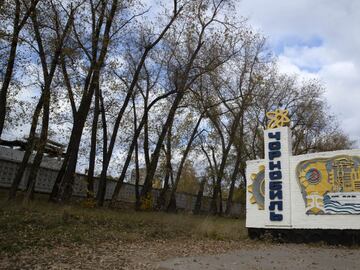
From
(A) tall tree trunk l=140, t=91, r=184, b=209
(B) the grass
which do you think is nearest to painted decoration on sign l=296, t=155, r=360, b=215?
(B) the grass

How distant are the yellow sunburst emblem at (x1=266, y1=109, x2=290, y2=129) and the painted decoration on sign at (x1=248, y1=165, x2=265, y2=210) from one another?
73.4 inches

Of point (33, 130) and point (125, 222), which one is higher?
point (33, 130)

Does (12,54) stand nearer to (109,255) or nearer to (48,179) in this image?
(109,255)

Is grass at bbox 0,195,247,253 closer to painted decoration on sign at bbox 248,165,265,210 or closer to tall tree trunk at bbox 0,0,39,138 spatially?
painted decoration on sign at bbox 248,165,265,210

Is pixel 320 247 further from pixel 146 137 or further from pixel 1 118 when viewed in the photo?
pixel 146 137

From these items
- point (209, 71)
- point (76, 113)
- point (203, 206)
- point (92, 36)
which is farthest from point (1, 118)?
point (203, 206)

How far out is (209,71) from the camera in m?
24.8

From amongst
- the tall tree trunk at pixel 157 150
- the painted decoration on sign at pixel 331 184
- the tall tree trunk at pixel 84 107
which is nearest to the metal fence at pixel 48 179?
the tall tree trunk at pixel 84 107

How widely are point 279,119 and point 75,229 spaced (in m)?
9.28

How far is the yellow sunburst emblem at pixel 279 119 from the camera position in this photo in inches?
671

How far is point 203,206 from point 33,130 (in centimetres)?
2737

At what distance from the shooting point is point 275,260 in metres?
11.4

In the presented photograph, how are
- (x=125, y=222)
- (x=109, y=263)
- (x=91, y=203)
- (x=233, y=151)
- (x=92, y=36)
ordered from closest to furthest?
(x=109, y=263) → (x=125, y=222) → (x=92, y=36) → (x=91, y=203) → (x=233, y=151)

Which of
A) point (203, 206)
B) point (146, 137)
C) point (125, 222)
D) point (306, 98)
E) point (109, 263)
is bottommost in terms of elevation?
point (109, 263)
